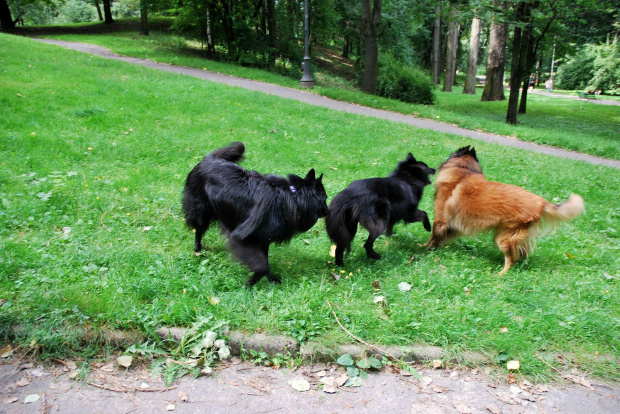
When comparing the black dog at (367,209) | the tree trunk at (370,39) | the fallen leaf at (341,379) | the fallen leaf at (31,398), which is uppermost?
the tree trunk at (370,39)

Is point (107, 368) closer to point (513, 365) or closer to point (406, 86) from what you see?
point (513, 365)

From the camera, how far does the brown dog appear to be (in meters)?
4.44

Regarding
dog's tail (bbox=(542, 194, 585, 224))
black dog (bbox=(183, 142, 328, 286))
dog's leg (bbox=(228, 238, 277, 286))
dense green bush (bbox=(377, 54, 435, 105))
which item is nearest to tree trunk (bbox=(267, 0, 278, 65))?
dense green bush (bbox=(377, 54, 435, 105))

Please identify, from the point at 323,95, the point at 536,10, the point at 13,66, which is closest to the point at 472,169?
the point at 536,10

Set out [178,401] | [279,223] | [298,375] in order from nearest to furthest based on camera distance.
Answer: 1. [178,401]
2. [298,375]
3. [279,223]

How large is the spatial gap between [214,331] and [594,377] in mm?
3085

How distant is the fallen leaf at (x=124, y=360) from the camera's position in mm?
3221

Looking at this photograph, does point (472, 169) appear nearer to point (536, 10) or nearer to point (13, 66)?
point (536, 10)

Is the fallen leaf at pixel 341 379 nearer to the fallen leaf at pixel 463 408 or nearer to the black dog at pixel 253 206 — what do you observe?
the fallen leaf at pixel 463 408

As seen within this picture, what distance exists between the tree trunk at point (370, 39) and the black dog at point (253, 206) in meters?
15.9

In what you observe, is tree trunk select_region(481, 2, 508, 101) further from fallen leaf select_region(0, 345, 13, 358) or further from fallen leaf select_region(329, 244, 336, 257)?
fallen leaf select_region(0, 345, 13, 358)

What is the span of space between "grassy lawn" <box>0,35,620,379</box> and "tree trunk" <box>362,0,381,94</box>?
10.6m

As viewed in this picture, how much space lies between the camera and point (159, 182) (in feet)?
22.1

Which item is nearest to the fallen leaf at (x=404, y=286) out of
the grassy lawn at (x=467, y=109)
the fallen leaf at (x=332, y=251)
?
the fallen leaf at (x=332, y=251)
